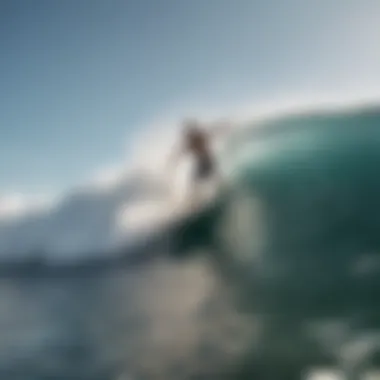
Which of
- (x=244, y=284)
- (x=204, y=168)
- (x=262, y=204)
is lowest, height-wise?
(x=244, y=284)

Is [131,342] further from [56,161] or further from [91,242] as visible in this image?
[56,161]

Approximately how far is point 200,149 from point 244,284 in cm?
30

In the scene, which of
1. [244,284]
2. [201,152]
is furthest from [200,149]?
[244,284]

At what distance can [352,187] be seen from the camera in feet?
4.21

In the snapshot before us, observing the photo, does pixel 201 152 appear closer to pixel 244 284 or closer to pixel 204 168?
pixel 204 168

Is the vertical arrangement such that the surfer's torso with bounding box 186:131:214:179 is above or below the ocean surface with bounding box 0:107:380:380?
above

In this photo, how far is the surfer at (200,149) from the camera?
1.33 m

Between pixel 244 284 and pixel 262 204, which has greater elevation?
pixel 262 204

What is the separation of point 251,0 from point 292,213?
482 mm

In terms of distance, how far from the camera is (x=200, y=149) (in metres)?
1.33

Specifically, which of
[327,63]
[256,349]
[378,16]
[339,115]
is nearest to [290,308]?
[256,349]

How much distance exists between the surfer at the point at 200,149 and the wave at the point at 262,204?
28 millimetres

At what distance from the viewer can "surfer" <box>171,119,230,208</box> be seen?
1326 millimetres

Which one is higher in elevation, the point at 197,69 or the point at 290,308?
the point at 197,69
